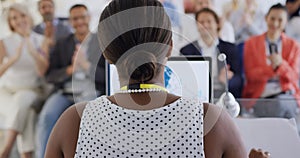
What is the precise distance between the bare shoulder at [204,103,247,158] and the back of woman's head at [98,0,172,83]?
0.13 meters

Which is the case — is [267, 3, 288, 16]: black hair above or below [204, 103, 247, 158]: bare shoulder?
above

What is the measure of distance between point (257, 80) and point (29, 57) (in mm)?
1593

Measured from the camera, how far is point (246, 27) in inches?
132

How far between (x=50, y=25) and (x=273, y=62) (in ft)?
5.19

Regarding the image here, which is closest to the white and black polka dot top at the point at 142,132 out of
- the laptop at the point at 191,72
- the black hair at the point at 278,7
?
the laptop at the point at 191,72

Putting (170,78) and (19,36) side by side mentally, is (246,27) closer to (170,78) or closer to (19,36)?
(19,36)

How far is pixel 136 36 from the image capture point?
2.74ft

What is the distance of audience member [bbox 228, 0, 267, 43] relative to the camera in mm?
3332

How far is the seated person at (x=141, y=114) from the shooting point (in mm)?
834

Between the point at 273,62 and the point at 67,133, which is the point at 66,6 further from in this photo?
the point at 67,133

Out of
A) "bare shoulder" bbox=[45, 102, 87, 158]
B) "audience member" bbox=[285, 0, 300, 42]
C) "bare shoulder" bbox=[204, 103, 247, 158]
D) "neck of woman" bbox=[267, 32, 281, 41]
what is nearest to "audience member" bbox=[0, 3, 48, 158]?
"neck of woman" bbox=[267, 32, 281, 41]

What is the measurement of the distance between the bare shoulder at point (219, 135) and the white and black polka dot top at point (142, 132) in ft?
0.04

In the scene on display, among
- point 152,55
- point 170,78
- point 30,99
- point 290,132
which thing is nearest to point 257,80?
point 30,99

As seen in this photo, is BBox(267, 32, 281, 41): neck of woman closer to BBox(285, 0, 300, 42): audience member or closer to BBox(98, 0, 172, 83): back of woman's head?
BBox(285, 0, 300, 42): audience member
